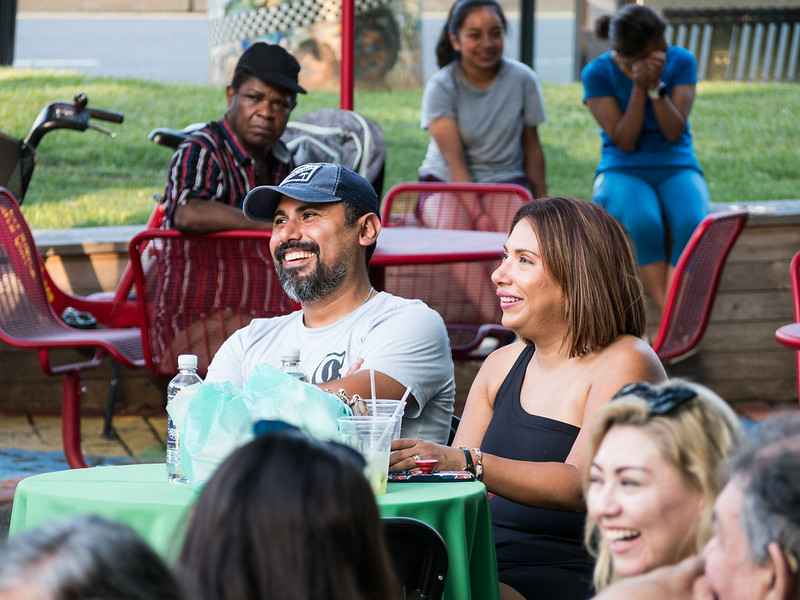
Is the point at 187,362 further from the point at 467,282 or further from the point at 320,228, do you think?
the point at 467,282

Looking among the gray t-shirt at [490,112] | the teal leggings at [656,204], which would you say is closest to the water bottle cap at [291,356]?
the teal leggings at [656,204]

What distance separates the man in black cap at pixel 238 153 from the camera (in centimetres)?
388

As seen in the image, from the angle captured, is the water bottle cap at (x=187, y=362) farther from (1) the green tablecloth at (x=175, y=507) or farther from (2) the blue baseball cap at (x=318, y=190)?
(2) the blue baseball cap at (x=318, y=190)

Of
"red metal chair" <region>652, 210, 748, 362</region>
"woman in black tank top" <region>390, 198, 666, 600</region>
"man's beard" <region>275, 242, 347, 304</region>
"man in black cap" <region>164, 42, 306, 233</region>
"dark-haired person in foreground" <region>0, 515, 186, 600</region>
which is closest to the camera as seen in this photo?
"dark-haired person in foreground" <region>0, 515, 186, 600</region>

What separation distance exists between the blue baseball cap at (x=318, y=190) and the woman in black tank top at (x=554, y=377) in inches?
23.2

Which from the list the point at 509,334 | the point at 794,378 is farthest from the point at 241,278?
the point at 794,378

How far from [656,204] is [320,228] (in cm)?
263

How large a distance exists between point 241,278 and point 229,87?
2.91 feet

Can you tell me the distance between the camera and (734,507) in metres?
1.48

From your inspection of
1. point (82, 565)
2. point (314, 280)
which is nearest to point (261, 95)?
point (314, 280)

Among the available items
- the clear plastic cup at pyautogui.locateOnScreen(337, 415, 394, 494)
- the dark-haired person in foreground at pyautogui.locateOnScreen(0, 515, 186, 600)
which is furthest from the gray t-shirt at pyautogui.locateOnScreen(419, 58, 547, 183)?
the dark-haired person in foreground at pyautogui.locateOnScreen(0, 515, 186, 600)

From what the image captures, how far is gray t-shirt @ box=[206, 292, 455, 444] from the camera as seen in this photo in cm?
286

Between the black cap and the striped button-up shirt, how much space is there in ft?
0.75

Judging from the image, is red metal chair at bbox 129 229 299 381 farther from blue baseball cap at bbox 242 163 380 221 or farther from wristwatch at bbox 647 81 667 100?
wristwatch at bbox 647 81 667 100
